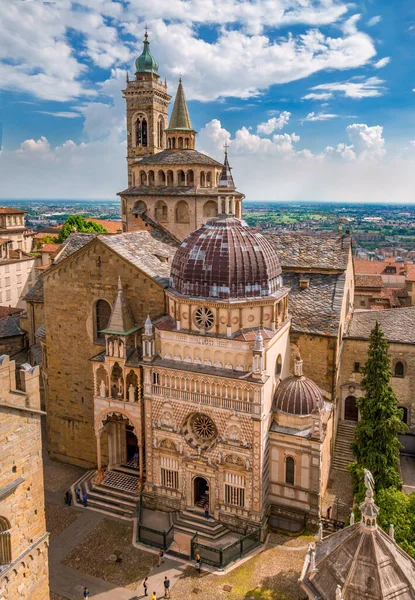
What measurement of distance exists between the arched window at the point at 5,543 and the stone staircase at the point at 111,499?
1401cm

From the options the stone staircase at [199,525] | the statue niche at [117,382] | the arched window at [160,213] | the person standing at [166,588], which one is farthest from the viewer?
the arched window at [160,213]

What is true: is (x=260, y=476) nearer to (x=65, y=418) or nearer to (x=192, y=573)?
(x=192, y=573)

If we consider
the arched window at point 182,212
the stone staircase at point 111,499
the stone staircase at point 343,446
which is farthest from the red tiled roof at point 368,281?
the stone staircase at point 111,499

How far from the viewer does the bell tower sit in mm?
60750

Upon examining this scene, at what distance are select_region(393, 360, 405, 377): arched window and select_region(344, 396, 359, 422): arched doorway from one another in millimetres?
3977

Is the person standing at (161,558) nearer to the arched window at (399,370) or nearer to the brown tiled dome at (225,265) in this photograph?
the brown tiled dome at (225,265)

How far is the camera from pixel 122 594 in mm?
25281

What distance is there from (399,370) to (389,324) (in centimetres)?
398

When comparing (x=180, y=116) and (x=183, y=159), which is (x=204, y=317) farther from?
(x=180, y=116)

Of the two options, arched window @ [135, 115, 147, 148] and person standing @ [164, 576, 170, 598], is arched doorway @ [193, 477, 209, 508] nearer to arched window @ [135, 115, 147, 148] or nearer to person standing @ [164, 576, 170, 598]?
person standing @ [164, 576, 170, 598]

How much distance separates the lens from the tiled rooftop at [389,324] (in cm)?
3872

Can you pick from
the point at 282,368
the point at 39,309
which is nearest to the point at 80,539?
the point at 282,368

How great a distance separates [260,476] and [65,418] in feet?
53.1

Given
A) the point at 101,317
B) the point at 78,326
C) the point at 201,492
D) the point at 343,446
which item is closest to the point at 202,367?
the point at 201,492
